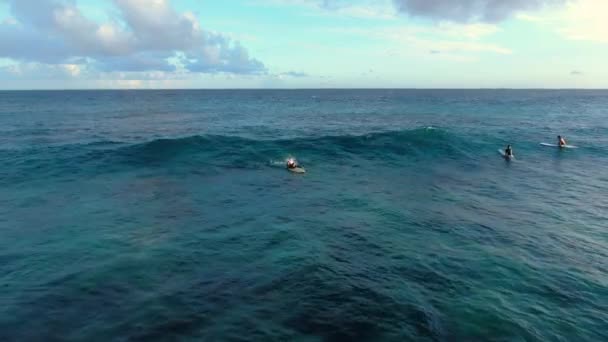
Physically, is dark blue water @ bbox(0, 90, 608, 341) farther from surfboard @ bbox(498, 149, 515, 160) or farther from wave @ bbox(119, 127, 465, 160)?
surfboard @ bbox(498, 149, 515, 160)

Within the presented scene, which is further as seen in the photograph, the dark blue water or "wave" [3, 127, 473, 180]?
"wave" [3, 127, 473, 180]

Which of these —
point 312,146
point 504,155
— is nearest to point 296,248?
point 312,146

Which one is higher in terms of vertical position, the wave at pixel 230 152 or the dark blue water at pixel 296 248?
the wave at pixel 230 152

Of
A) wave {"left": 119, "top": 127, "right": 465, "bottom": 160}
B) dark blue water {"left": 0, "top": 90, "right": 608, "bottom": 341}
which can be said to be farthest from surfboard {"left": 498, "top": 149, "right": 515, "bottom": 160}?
wave {"left": 119, "top": 127, "right": 465, "bottom": 160}

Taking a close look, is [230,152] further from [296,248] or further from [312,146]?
[296,248]

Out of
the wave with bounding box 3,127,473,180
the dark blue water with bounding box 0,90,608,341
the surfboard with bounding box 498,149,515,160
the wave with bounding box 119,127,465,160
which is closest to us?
the dark blue water with bounding box 0,90,608,341

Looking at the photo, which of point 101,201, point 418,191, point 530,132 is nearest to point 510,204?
point 418,191

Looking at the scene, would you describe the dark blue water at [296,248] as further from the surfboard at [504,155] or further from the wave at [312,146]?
the surfboard at [504,155]

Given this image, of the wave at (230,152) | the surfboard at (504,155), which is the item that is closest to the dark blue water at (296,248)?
the wave at (230,152)
